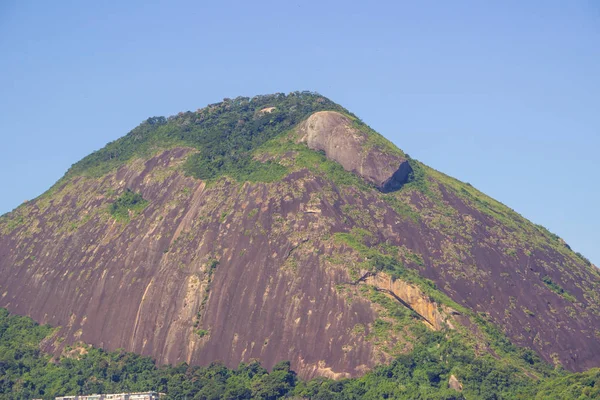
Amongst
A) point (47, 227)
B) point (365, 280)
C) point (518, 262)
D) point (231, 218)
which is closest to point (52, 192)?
point (47, 227)

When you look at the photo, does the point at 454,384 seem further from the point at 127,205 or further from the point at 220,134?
the point at 220,134

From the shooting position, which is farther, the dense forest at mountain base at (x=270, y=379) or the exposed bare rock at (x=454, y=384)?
the exposed bare rock at (x=454, y=384)

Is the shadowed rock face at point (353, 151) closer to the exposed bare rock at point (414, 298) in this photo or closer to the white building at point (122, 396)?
the exposed bare rock at point (414, 298)

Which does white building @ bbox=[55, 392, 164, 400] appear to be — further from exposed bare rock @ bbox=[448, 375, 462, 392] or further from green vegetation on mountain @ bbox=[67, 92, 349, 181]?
green vegetation on mountain @ bbox=[67, 92, 349, 181]

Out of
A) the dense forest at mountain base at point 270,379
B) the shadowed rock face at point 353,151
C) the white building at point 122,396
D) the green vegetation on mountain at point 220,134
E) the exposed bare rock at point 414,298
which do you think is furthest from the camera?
the green vegetation on mountain at point 220,134

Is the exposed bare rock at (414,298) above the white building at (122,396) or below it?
above

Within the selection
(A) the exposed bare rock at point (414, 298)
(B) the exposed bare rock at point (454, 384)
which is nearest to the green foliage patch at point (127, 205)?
(A) the exposed bare rock at point (414, 298)

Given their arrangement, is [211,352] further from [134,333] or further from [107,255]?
[107,255]
